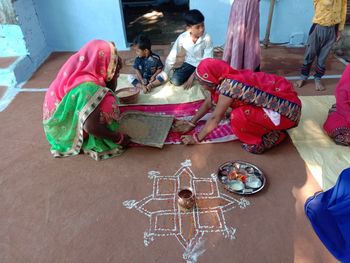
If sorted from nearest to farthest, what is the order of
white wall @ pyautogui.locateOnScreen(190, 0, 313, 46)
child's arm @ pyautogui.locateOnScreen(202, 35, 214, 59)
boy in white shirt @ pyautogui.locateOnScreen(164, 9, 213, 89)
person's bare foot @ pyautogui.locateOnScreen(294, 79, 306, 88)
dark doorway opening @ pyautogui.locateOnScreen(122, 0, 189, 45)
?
boy in white shirt @ pyautogui.locateOnScreen(164, 9, 213, 89), child's arm @ pyautogui.locateOnScreen(202, 35, 214, 59), person's bare foot @ pyautogui.locateOnScreen(294, 79, 306, 88), white wall @ pyautogui.locateOnScreen(190, 0, 313, 46), dark doorway opening @ pyautogui.locateOnScreen(122, 0, 189, 45)

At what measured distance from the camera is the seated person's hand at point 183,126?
2.89m

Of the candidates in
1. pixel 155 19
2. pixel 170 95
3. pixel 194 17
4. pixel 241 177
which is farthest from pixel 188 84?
pixel 155 19

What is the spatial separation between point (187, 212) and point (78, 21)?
12.3ft

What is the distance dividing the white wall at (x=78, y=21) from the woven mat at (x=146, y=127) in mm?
2184

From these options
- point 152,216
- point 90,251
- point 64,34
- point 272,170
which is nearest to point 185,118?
point 272,170

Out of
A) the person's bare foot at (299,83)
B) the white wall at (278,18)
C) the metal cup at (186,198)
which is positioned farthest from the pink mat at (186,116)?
the white wall at (278,18)

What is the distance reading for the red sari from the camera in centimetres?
244

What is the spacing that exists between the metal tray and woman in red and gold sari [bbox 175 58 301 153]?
0.85 feet

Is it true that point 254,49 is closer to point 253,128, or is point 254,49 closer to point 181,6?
point 253,128

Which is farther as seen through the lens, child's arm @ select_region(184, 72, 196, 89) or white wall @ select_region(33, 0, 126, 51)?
white wall @ select_region(33, 0, 126, 51)

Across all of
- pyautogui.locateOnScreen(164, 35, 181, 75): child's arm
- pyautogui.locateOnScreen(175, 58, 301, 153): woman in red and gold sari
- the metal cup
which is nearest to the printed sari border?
pyautogui.locateOnScreen(175, 58, 301, 153): woman in red and gold sari

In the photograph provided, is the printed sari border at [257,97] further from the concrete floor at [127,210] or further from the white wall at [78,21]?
the white wall at [78,21]

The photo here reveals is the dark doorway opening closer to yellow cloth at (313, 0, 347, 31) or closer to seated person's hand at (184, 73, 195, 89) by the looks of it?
seated person's hand at (184, 73, 195, 89)

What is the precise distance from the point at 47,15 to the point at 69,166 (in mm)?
3133
